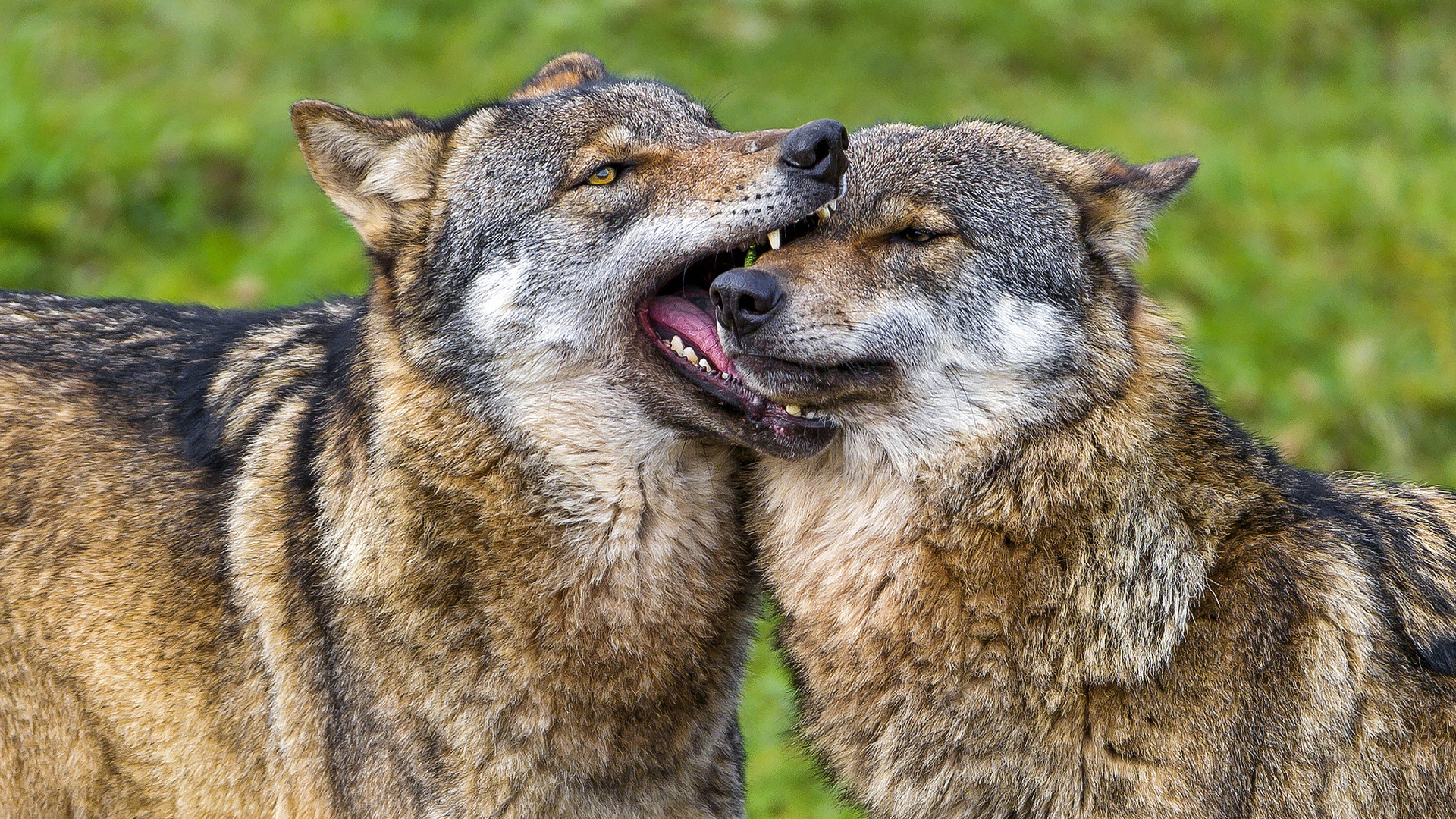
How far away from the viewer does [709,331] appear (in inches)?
159

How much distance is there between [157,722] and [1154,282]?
262 inches

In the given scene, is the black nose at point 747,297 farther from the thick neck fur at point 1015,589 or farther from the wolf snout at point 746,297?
the thick neck fur at point 1015,589

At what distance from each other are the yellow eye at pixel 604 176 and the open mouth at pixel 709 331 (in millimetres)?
362

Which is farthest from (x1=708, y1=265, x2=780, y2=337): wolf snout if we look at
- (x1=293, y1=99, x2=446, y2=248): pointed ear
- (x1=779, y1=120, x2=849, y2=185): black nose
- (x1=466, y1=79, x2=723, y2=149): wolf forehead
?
(x1=293, y1=99, x2=446, y2=248): pointed ear

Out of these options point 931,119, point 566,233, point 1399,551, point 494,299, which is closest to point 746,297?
point 566,233

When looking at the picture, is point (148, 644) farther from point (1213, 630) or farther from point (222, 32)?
point (222, 32)

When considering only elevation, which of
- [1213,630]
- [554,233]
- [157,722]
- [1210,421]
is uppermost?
[554,233]

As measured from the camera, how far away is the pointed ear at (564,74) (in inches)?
194

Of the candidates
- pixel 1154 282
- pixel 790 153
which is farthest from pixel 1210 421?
pixel 1154 282

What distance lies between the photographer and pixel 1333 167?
9.94 m

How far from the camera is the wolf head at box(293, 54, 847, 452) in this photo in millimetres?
3979

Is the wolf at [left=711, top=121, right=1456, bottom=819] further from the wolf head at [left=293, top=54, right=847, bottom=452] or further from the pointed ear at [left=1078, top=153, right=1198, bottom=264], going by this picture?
the wolf head at [left=293, top=54, right=847, bottom=452]

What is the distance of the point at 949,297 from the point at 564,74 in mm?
1797

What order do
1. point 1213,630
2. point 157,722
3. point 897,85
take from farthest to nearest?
point 897,85
point 157,722
point 1213,630
